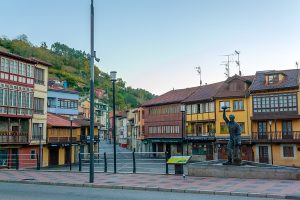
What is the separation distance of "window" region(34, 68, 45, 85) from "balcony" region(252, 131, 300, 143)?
89.8 feet

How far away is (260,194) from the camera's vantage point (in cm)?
1409

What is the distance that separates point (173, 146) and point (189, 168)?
39.7m

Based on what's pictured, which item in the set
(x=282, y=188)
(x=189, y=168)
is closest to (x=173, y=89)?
(x=189, y=168)

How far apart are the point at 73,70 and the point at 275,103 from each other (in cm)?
10352

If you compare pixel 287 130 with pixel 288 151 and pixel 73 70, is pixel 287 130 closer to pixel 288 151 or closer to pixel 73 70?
pixel 288 151

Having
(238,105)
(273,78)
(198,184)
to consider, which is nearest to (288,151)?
(238,105)

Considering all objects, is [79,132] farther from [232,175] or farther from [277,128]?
[232,175]

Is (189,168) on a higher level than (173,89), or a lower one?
lower

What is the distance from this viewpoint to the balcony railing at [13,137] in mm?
37625

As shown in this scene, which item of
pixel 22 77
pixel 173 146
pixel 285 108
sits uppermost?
pixel 22 77

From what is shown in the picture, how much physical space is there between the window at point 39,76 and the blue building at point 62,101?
11470 mm

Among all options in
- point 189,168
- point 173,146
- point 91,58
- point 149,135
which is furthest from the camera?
point 149,135

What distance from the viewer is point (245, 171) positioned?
19125 millimetres

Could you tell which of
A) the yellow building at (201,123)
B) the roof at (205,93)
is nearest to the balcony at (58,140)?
the yellow building at (201,123)
